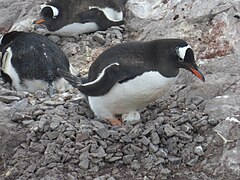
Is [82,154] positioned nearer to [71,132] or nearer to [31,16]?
[71,132]

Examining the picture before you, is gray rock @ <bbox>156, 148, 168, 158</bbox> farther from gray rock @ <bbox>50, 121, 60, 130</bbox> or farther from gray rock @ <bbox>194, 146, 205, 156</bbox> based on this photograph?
gray rock @ <bbox>50, 121, 60, 130</bbox>

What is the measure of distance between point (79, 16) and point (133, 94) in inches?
106

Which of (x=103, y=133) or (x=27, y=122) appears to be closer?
(x=103, y=133)

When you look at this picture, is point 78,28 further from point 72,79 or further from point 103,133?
point 103,133

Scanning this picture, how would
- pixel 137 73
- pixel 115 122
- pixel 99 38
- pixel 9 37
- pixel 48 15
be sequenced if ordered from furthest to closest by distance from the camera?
pixel 48 15 < pixel 99 38 < pixel 9 37 < pixel 115 122 < pixel 137 73

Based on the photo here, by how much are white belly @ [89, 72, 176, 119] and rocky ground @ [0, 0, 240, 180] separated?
135 mm

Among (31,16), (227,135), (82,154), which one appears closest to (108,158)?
(82,154)

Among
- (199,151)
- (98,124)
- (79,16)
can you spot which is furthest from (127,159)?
(79,16)

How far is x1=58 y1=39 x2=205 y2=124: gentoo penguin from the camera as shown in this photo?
13.3ft

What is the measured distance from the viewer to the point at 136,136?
4.02 m

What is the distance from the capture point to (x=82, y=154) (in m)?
3.90

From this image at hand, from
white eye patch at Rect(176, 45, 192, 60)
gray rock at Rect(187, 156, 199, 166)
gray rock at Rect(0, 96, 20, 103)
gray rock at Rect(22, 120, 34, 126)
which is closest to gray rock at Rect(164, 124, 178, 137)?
gray rock at Rect(187, 156, 199, 166)

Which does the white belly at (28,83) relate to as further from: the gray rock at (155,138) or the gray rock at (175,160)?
the gray rock at (175,160)

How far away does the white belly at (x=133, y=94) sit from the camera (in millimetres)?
4039
